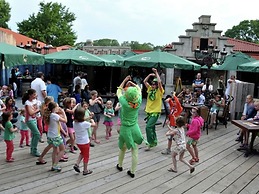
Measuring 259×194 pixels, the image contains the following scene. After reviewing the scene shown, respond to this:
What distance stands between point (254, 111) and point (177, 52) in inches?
560

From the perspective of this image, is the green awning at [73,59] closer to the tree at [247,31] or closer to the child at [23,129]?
the child at [23,129]

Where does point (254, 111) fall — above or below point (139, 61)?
below

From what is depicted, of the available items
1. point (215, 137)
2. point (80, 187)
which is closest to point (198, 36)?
point (215, 137)

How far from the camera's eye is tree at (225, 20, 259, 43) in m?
52.7

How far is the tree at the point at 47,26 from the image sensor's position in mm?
36438

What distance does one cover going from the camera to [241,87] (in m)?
11.0

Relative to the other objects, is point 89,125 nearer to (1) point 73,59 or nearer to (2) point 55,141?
(2) point 55,141

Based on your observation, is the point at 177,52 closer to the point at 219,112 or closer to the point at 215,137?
the point at 219,112

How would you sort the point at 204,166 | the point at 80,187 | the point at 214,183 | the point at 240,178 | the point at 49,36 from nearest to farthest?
the point at 80,187 < the point at 214,183 < the point at 240,178 < the point at 204,166 < the point at 49,36

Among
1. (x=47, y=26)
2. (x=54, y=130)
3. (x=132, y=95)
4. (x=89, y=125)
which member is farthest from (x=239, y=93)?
(x=47, y=26)

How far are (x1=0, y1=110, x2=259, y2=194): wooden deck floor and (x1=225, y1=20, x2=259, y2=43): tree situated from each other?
5169 centimetres

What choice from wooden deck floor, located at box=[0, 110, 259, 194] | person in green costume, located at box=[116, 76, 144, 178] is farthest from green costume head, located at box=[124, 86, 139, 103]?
wooden deck floor, located at box=[0, 110, 259, 194]

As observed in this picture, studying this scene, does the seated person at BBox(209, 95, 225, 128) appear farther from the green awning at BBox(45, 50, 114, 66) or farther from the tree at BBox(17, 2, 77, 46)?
the tree at BBox(17, 2, 77, 46)

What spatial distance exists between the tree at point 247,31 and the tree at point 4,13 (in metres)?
39.8
